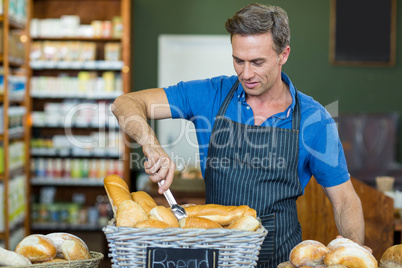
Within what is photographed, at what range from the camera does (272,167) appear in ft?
6.01

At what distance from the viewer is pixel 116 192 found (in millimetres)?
1428

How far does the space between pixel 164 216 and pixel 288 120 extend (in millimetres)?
834

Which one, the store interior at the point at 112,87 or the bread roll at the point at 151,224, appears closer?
the bread roll at the point at 151,224

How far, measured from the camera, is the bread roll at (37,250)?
1332 millimetres

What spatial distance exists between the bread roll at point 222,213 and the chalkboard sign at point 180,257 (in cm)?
19

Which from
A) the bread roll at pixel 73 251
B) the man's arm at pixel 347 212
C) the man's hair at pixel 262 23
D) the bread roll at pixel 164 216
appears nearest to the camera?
the bread roll at pixel 164 216

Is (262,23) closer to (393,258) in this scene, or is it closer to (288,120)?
(288,120)

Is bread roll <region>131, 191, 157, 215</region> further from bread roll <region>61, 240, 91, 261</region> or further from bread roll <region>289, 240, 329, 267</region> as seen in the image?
bread roll <region>289, 240, 329, 267</region>

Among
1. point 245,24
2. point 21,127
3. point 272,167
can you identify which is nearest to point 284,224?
point 272,167

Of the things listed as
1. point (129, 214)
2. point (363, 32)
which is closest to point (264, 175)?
point (129, 214)

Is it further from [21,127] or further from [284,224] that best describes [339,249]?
[21,127]

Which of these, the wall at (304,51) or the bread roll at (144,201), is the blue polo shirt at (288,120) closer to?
the bread roll at (144,201)

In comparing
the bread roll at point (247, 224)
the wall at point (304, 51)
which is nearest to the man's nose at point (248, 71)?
the bread roll at point (247, 224)

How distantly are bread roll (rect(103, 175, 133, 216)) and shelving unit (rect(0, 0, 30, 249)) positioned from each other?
2.74 m
